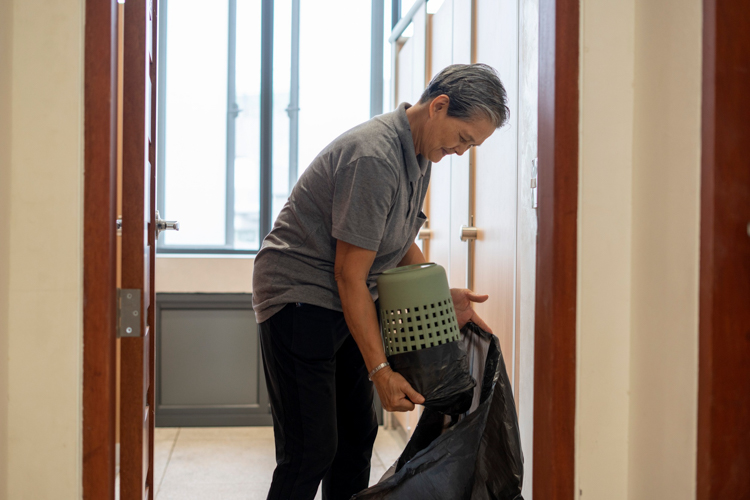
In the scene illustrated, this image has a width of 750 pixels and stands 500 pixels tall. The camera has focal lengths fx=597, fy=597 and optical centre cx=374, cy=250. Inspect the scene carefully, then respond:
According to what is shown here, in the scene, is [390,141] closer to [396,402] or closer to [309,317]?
[309,317]

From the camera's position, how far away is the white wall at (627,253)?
105 cm

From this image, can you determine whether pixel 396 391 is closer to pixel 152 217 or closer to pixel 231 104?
pixel 152 217

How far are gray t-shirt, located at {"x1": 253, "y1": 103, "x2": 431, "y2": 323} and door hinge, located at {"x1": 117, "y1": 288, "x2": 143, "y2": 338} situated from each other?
0.27 metres

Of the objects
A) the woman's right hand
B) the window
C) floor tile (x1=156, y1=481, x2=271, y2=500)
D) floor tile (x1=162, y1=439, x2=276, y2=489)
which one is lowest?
floor tile (x1=156, y1=481, x2=271, y2=500)

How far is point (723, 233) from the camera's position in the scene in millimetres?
945

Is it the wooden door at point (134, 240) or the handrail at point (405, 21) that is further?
the handrail at point (405, 21)

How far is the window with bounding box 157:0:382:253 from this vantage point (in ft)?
10.5

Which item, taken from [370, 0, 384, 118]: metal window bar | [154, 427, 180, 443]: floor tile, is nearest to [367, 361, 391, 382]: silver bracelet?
[154, 427, 180, 443]: floor tile

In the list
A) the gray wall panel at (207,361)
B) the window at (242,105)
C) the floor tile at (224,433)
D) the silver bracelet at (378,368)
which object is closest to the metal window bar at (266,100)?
the window at (242,105)

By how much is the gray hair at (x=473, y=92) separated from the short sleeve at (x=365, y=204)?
0.20m

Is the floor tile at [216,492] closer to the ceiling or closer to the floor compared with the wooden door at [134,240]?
closer to the floor

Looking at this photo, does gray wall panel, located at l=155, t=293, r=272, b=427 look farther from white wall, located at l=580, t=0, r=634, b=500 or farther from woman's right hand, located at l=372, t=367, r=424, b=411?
white wall, located at l=580, t=0, r=634, b=500

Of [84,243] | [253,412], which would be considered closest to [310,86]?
[253,412]

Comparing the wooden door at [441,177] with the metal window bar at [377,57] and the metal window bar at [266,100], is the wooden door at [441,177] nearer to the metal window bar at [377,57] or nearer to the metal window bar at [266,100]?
the metal window bar at [377,57]
